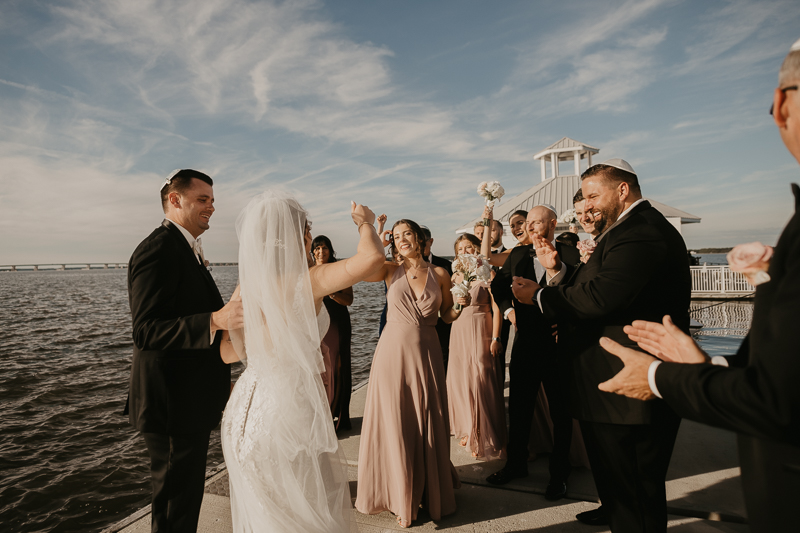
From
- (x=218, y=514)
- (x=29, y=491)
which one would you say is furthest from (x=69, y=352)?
(x=218, y=514)

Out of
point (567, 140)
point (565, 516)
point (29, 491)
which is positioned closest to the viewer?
point (565, 516)

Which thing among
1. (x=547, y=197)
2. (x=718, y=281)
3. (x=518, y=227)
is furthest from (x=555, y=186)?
(x=518, y=227)

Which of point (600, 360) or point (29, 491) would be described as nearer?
point (600, 360)

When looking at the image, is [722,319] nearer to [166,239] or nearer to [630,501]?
[630,501]

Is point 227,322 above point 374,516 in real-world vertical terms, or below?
above

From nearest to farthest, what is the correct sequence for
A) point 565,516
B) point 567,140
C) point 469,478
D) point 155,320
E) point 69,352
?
point 155,320 < point 565,516 < point 469,478 < point 69,352 < point 567,140

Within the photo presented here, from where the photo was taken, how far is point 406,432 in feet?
12.5

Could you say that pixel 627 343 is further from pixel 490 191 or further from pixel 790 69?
pixel 490 191

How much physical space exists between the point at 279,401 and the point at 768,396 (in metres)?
2.18

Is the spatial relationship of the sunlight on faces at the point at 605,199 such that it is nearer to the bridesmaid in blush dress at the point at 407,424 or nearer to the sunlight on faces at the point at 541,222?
the sunlight on faces at the point at 541,222

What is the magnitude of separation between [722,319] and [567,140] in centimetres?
1712

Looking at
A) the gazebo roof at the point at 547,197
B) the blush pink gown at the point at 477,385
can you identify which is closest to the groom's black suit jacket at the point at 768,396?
the blush pink gown at the point at 477,385

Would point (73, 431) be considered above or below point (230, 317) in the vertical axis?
below

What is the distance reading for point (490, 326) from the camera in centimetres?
566
